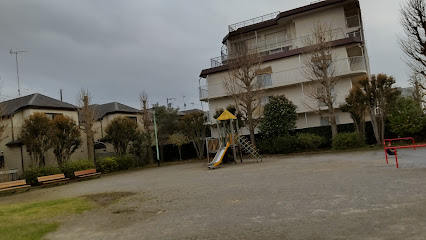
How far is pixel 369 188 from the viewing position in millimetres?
7340

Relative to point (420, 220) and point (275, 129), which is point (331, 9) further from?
point (420, 220)

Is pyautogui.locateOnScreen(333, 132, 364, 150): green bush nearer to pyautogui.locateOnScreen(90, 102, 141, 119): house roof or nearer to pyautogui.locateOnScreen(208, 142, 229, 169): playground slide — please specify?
pyautogui.locateOnScreen(208, 142, 229, 169): playground slide

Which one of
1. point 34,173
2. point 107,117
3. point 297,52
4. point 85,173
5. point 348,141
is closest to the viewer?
point 34,173

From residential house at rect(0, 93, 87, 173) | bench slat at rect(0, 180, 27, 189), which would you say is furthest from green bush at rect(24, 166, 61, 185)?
residential house at rect(0, 93, 87, 173)

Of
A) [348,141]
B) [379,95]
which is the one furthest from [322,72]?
[348,141]

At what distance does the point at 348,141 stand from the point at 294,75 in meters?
9.04

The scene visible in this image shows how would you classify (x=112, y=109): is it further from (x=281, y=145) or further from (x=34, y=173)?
(x=281, y=145)

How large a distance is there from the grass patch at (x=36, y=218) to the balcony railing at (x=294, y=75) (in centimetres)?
2166

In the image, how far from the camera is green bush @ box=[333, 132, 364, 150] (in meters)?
20.5

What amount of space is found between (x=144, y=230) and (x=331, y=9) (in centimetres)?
2927

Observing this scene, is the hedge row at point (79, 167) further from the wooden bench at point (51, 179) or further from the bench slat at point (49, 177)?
the bench slat at point (49, 177)

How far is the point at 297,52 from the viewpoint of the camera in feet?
90.0

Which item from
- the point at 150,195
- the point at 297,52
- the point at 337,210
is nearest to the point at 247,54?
the point at 297,52

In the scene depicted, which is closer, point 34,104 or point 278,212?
point 278,212
